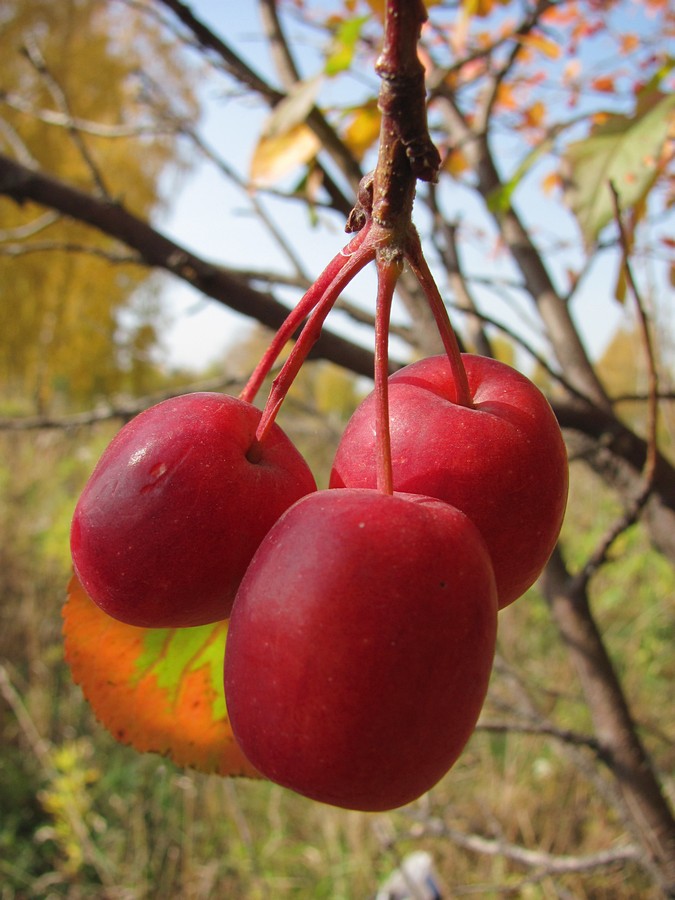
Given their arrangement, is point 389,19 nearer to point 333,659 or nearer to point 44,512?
point 333,659

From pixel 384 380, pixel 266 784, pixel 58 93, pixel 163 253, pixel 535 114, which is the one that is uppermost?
pixel 535 114

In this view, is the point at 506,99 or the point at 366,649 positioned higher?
the point at 506,99

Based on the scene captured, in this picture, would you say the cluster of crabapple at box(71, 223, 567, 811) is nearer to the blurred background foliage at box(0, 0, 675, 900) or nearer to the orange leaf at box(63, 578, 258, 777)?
the orange leaf at box(63, 578, 258, 777)

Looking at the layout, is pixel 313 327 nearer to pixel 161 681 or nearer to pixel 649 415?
pixel 161 681

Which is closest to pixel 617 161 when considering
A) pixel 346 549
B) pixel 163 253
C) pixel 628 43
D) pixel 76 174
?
pixel 163 253

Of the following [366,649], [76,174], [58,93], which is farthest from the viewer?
[76,174]

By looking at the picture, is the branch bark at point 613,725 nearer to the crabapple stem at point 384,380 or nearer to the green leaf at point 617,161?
the green leaf at point 617,161
